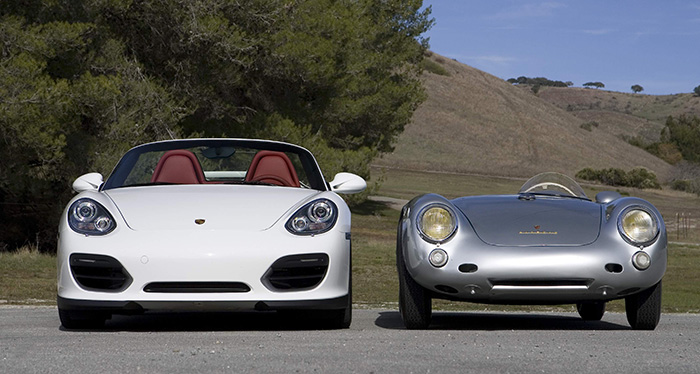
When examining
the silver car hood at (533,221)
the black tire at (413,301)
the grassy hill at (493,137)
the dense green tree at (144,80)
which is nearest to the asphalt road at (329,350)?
the black tire at (413,301)

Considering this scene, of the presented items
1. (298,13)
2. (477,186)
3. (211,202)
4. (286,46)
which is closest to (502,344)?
(211,202)

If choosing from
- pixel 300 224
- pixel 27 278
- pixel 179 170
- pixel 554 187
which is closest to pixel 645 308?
pixel 554 187

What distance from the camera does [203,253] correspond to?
22.6 ft

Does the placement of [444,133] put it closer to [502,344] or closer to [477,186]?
[477,186]

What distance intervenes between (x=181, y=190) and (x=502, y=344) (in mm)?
2803

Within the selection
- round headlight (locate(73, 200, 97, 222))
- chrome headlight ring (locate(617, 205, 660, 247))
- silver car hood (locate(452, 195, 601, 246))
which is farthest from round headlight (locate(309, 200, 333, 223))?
chrome headlight ring (locate(617, 205, 660, 247))

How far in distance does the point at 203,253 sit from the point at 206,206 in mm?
521

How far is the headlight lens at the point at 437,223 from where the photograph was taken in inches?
293

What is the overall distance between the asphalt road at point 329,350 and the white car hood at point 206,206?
75 centimetres

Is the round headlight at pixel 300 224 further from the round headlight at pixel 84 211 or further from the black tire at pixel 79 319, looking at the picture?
the black tire at pixel 79 319

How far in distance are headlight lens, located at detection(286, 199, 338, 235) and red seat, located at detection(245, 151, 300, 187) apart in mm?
1135

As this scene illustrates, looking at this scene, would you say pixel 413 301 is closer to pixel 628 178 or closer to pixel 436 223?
pixel 436 223

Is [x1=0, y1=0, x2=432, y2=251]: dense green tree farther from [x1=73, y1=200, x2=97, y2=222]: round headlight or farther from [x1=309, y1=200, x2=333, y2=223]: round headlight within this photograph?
[x1=309, y1=200, x2=333, y2=223]: round headlight

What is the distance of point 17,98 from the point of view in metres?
19.7
